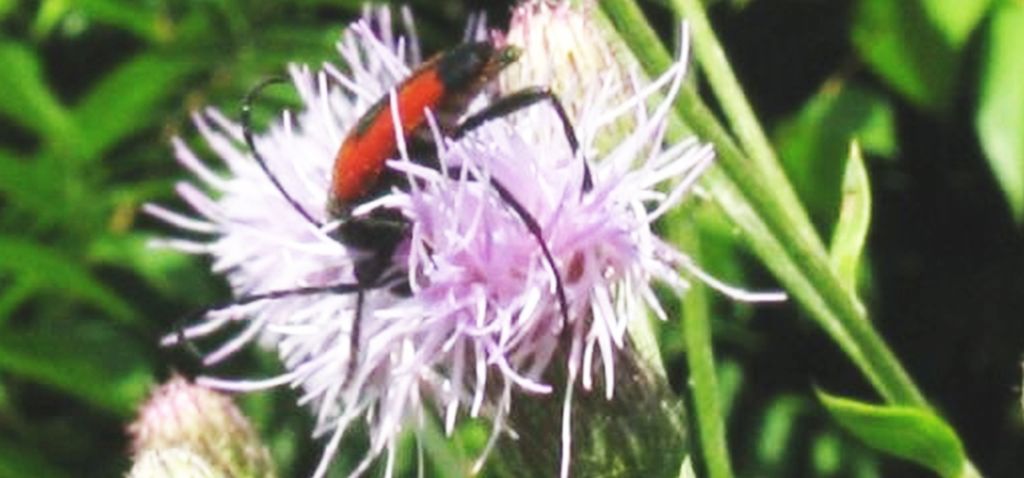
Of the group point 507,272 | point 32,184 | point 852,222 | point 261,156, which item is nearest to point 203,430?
point 261,156

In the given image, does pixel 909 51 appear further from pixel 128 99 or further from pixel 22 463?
pixel 22 463

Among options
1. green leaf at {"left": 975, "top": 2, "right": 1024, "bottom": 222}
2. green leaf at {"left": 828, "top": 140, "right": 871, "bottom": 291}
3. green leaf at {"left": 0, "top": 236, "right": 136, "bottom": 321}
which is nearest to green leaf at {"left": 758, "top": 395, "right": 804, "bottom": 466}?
green leaf at {"left": 975, "top": 2, "right": 1024, "bottom": 222}

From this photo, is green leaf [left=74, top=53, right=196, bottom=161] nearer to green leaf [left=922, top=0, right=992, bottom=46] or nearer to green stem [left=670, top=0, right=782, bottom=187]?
green leaf [left=922, top=0, right=992, bottom=46]

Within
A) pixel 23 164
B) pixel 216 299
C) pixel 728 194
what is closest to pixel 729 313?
pixel 216 299

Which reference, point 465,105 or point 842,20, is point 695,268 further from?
point 842,20

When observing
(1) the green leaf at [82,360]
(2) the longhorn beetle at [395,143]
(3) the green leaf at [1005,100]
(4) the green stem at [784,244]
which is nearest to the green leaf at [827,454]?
(3) the green leaf at [1005,100]

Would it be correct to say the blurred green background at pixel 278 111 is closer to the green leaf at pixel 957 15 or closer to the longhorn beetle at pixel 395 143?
the green leaf at pixel 957 15
